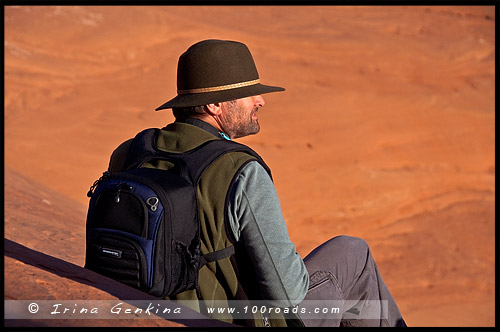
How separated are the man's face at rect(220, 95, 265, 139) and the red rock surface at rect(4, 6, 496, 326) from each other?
0.92 meters

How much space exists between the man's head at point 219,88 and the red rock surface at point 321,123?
91 centimetres

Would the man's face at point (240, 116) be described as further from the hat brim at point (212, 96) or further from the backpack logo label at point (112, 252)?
the backpack logo label at point (112, 252)

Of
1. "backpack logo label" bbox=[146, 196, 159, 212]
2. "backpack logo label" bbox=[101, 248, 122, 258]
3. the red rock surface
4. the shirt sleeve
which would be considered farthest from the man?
the red rock surface

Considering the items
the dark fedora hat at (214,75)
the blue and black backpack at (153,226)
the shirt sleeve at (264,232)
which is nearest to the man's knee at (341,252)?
the shirt sleeve at (264,232)

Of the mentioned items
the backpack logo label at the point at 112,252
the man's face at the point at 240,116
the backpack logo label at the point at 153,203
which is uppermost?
the man's face at the point at 240,116

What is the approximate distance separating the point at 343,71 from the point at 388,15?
4009 mm

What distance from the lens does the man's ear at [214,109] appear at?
2635 mm

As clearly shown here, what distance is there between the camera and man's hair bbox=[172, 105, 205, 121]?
2.65 metres

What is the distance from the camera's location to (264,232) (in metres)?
2.29

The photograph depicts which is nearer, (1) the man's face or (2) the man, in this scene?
(2) the man

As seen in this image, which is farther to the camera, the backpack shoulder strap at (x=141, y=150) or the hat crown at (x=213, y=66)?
the hat crown at (x=213, y=66)

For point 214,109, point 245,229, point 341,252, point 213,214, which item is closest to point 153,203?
point 213,214

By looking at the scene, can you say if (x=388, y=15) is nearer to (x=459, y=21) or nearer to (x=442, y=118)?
(x=459, y=21)

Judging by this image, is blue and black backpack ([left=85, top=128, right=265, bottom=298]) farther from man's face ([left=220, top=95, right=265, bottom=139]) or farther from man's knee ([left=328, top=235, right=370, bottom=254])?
man's knee ([left=328, top=235, right=370, bottom=254])
